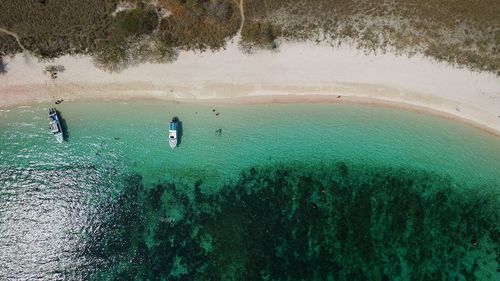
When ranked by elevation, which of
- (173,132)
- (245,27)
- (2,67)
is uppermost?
(245,27)

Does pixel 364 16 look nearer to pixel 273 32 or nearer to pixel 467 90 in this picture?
pixel 273 32

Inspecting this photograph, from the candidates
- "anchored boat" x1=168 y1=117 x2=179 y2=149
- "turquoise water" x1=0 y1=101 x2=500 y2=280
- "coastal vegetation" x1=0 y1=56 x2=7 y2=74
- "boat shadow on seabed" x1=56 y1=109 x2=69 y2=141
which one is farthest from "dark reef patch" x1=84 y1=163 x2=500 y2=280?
"coastal vegetation" x1=0 y1=56 x2=7 y2=74

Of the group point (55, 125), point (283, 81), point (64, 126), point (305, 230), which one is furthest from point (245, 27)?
point (55, 125)

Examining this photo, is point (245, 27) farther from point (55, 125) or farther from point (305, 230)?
point (55, 125)

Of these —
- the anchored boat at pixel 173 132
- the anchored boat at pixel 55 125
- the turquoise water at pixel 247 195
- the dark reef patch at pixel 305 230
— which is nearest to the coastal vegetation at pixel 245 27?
the anchored boat at pixel 55 125

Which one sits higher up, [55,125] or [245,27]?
[245,27]

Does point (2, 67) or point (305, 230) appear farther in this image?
point (2, 67)

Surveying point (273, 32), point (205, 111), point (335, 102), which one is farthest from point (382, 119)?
point (205, 111)
